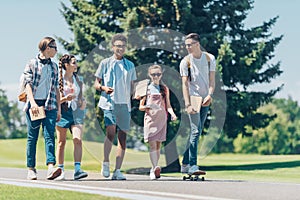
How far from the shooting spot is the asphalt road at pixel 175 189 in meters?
6.89

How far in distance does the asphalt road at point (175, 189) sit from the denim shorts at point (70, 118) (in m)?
0.91

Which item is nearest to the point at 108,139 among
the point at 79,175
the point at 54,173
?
the point at 79,175

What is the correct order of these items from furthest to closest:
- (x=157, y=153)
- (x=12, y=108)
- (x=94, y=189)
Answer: (x=12, y=108) → (x=157, y=153) → (x=94, y=189)

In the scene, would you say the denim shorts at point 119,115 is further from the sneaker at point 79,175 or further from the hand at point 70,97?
the sneaker at point 79,175

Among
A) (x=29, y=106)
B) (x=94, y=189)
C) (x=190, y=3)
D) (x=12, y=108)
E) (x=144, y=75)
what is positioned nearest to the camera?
(x=94, y=189)

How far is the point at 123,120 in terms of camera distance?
925 cm

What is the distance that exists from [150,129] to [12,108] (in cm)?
7173

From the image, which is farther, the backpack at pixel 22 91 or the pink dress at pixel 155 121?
the pink dress at pixel 155 121

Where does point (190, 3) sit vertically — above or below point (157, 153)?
above

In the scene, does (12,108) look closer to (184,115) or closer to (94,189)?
(184,115)

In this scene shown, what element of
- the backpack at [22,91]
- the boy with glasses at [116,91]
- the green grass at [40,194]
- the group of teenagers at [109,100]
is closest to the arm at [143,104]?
the group of teenagers at [109,100]

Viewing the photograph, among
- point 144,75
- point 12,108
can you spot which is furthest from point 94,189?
point 12,108

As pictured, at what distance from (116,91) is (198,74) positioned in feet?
4.12

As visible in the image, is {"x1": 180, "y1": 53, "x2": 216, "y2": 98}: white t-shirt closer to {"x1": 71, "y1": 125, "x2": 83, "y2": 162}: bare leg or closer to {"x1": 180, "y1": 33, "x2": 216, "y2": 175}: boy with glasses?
{"x1": 180, "y1": 33, "x2": 216, "y2": 175}: boy with glasses
